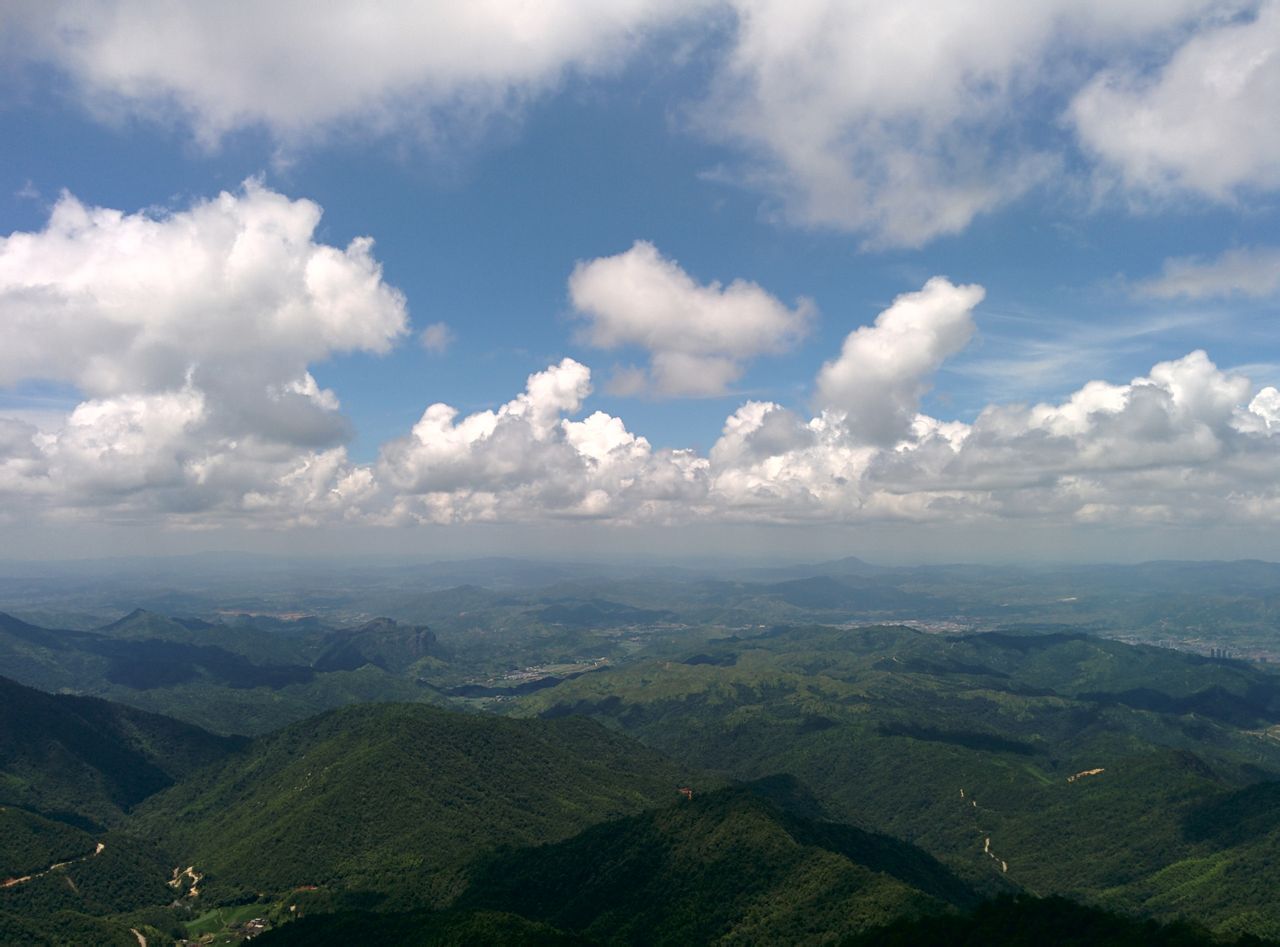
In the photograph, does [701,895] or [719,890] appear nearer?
[701,895]

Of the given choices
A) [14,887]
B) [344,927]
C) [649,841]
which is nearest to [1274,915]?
[649,841]

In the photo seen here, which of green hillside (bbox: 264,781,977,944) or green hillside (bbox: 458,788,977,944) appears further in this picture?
green hillside (bbox: 458,788,977,944)

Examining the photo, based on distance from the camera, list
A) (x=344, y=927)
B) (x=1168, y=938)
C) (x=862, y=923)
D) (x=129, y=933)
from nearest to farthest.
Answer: (x=1168, y=938) < (x=862, y=923) < (x=344, y=927) < (x=129, y=933)

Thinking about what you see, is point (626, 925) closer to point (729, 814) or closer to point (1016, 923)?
point (729, 814)

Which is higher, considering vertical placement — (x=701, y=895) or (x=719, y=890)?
(x=719, y=890)

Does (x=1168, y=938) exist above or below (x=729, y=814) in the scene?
above

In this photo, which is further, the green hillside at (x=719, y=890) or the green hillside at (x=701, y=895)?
the green hillside at (x=719, y=890)

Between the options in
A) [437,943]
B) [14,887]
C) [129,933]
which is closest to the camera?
[437,943]

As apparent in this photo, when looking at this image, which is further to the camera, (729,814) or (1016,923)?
(729,814)

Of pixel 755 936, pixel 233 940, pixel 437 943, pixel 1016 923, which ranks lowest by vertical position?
pixel 233 940

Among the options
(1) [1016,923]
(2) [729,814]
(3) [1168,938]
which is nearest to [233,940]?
(2) [729,814]
